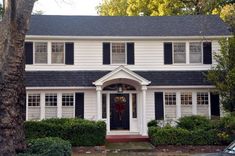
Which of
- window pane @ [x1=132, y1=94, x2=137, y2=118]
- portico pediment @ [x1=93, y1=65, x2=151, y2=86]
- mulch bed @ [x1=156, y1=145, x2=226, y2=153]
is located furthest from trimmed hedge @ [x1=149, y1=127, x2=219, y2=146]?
window pane @ [x1=132, y1=94, x2=137, y2=118]

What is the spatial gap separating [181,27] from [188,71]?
335 centimetres

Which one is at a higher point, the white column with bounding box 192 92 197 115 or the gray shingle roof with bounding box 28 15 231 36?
the gray shingle roof with bounding box 28 15 231 36

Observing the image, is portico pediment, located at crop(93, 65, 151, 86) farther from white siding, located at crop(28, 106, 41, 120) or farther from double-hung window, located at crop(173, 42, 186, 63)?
white siding, located at crop(28, 106, 41, 120)

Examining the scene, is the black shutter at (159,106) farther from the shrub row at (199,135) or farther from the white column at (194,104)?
the shrub row at (199,135)

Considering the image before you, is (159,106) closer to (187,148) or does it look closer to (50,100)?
(187,148)

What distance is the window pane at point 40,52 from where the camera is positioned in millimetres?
23641

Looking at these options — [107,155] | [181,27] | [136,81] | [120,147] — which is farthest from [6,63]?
[181,27]

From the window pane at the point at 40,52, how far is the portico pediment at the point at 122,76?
11.8 feet

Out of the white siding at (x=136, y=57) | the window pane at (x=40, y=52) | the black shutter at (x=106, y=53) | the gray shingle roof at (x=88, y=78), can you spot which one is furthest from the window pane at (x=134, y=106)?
the window pane at (x=40, y=52)

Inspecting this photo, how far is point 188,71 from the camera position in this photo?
79.2ft

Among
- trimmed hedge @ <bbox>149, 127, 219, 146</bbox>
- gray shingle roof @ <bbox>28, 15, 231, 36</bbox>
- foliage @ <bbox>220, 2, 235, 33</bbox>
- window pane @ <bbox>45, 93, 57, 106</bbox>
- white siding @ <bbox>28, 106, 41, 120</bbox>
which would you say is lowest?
trimmed hedge @ <bbox>149, 127, 219, 146</bbox>

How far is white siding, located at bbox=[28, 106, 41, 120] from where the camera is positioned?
74.9ft

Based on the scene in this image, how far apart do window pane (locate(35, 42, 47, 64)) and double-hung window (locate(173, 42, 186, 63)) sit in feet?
25.5

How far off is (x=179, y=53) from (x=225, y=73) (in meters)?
3.48
